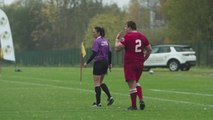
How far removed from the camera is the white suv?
1626 inches

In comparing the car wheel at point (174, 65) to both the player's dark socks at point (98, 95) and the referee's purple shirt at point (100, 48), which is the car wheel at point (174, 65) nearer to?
the referee's purple shirt at point (100, 48)

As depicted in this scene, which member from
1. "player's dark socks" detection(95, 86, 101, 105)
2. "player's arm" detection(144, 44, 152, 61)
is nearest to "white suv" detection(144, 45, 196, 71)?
"player's dark socks" detection(95, 86, 101, 105)

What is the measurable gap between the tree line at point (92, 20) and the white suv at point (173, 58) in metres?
18.1

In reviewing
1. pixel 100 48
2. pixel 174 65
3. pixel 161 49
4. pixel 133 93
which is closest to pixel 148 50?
pixel 133 93

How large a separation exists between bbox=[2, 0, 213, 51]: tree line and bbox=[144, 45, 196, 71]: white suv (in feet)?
59.4

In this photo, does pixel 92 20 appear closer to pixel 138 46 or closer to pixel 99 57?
pixel 99 57

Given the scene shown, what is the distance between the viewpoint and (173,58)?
41531 mm

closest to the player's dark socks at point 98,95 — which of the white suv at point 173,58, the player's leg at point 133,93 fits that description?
the player's leg at point 133,93

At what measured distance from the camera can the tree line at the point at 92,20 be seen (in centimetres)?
6109

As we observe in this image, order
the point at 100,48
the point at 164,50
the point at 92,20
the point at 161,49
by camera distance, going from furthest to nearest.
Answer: the point at 92,20 → the point at 161,49 → the point at 164,50 → the point at 100,48

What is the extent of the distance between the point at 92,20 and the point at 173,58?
4007cm

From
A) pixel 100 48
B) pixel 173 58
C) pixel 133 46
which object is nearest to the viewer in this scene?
pixel 133 46

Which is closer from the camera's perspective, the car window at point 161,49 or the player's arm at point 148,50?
the player's arm at point 148,50

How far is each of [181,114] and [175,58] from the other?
28.4 meters
